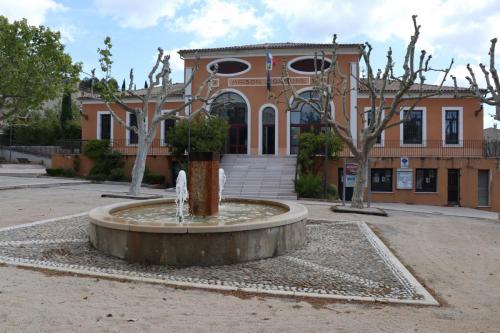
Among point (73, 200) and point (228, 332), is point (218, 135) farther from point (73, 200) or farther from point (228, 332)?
point (228, 332)

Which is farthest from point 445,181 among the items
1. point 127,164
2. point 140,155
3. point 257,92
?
point 127,164

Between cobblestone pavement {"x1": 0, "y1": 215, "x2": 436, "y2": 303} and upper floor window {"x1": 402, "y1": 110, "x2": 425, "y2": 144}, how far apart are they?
20423mm

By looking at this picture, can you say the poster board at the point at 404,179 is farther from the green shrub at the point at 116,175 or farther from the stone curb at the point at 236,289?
the stone curb at the point at 236,289

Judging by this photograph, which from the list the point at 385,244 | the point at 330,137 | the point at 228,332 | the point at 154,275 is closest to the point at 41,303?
the point at 154,275

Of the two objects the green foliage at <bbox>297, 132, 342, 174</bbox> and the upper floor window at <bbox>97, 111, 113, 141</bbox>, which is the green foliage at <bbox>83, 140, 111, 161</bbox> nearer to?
the upper floor window at <bbox>97, 111, 113, 141</bbox>

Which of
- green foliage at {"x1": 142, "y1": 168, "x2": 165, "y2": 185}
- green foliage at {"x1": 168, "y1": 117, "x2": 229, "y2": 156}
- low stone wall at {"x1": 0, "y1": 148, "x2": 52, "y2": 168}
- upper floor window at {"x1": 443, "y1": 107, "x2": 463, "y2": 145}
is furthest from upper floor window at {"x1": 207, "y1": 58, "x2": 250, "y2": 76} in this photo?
low stone wall at {"x1": 0, "y1": 148, "x2": 52, "y2": 168}

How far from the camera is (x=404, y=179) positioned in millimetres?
25031

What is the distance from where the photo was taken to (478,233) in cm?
1180

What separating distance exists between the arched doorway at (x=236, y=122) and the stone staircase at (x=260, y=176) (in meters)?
2.13

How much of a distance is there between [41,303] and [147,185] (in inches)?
835

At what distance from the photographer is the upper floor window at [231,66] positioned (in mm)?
29609

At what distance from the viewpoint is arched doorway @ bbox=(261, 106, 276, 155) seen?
29281mm

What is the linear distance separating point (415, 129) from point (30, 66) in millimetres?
21845

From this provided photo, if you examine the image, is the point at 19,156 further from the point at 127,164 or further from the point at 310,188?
the point at 310,188
